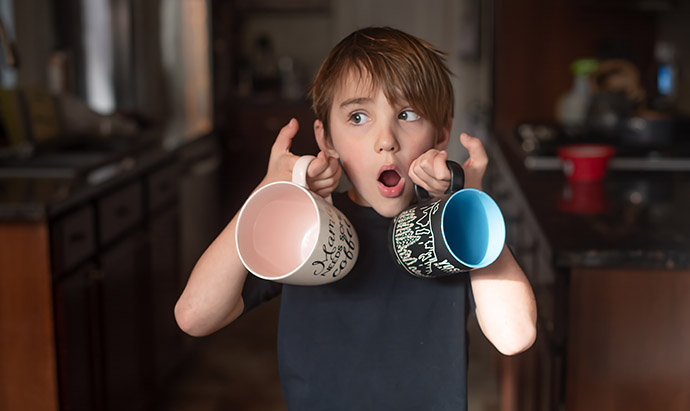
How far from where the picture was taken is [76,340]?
1.80m

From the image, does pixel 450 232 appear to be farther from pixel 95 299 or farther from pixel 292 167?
pixel 95 299

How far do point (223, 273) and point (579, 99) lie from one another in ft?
7.93

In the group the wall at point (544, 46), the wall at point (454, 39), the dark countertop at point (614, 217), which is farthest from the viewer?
the wall at point (454, 39)

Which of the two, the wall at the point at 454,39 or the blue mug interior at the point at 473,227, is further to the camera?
the wall at the point at 454,39

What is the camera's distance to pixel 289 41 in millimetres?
5102

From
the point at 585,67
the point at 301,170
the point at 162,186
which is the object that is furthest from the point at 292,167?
the point at 585,67

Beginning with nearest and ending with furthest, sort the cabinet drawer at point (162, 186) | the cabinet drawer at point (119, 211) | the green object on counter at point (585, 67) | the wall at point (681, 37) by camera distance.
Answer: the cabinet drawer at point (119, 211), the cabinet drawer at point (162, 186), the green object on counter at point (585, 67), the wall at point (681, 37)

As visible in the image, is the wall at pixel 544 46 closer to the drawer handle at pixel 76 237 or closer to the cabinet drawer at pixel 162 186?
the cabinet drawer at pixel 162 186

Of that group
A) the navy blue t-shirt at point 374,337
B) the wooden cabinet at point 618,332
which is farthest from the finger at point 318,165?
the wooden cabinet at point 618,332

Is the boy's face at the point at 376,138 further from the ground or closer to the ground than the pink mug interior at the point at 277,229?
further from the ground

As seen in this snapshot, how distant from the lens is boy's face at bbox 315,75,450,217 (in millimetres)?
698

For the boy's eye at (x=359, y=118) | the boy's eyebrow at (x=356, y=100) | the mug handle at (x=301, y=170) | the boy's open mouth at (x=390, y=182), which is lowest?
the boy's open mouth at (x=390, y=182)

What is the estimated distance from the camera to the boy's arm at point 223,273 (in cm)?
71

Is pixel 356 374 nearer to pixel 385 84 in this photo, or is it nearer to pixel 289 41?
pixel 385 84
